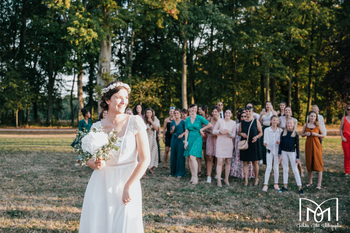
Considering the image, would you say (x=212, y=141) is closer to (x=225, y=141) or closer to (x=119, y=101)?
(x=225, y=141)

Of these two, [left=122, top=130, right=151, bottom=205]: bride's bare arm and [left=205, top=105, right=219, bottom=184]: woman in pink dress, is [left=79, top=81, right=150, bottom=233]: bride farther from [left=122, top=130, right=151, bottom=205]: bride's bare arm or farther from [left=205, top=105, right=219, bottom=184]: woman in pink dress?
[left=205, top=105, right=219, bottom=184]: woman in pink dress

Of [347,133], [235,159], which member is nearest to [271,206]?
[235,159]

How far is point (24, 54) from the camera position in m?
34.0

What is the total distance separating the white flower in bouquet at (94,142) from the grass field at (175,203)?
271 cm

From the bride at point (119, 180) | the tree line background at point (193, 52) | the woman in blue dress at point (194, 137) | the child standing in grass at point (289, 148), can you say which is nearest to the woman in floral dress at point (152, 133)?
the woman in blue dress at point (194, 137)

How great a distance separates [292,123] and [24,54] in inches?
1389

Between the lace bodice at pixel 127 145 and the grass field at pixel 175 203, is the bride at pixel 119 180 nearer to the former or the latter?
the lace bodice at pixel 127 145

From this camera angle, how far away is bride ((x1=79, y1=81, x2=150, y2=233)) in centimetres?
276

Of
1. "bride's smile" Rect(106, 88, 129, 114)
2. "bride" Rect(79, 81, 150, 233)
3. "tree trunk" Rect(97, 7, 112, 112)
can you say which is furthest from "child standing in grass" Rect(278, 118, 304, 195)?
"tree trunk" Rect(97, 7, 112, 112)

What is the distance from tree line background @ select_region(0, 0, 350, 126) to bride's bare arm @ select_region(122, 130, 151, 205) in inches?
632

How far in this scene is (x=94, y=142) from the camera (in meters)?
2.65

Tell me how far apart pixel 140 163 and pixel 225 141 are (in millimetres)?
5633

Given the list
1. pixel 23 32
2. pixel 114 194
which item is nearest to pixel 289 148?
pixel 114 194

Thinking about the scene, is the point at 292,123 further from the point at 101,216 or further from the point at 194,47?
the point at 194,47
